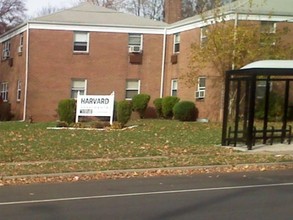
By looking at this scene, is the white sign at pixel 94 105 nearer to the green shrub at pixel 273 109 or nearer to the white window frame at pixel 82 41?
the green shrub at pixel 273 109

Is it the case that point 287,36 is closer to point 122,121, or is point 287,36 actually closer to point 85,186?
point 122,121

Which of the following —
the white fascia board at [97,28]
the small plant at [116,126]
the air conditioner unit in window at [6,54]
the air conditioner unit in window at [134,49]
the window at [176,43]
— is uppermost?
the white fascia board at [97,28]

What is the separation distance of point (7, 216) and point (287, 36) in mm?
24176

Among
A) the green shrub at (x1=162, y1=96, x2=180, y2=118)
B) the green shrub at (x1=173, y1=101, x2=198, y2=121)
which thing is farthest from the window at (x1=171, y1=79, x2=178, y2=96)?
the green shrub at (x1=173, y1=101, x2=198, y2=121)

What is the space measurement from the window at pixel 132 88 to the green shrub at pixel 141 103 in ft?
4.59

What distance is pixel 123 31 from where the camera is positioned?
3559cm

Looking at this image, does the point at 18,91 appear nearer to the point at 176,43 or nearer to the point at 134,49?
the point at 134,49

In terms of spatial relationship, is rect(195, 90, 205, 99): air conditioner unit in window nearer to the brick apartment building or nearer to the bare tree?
the brick apartment building

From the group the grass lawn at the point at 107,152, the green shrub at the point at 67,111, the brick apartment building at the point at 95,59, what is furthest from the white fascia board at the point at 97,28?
A: the grass lawn at the point at 107,152

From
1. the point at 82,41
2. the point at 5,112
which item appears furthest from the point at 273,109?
the point at 5,112

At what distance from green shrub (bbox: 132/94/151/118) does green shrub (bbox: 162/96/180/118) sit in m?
1.39

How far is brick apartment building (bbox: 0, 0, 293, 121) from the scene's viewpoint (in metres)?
34.8

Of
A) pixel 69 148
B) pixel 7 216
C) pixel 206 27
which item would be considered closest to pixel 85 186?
pixel 7 216

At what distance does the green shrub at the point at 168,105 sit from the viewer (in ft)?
108
